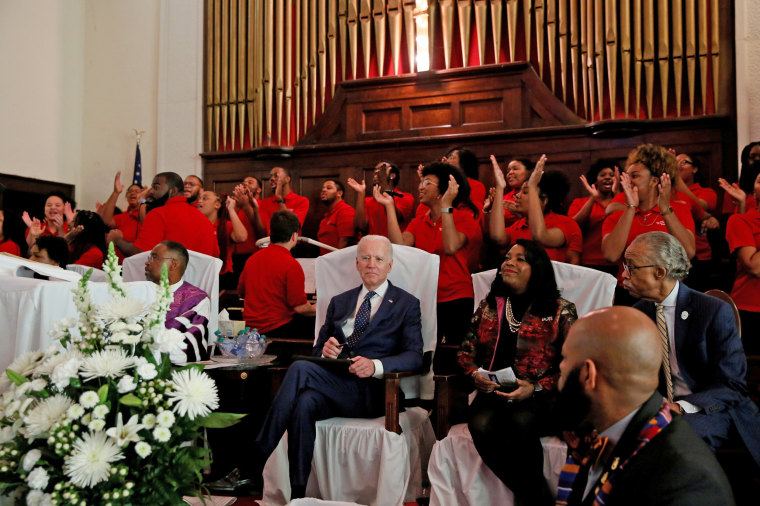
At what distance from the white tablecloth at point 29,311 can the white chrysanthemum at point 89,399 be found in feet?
2.09

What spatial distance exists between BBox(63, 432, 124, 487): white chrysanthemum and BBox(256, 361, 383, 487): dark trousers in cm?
148

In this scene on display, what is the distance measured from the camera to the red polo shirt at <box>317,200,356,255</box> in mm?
5941

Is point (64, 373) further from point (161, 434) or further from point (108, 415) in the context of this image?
point (161, 434)

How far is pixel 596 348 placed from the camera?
1668 mm

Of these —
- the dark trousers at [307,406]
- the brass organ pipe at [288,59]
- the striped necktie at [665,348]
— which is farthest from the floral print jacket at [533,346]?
the brass organ pipe at [288,59]

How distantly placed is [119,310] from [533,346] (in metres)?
1.89

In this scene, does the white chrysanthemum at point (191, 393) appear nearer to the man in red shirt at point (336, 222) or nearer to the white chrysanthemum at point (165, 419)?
the white chrysanthemum at point (165, 419)

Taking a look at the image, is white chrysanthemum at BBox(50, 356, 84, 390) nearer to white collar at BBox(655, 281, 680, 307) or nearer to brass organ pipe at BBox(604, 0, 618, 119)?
white collar at BBox(655, 281, 680, 307)

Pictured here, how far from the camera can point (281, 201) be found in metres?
6.54

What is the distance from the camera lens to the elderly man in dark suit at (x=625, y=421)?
4.87 feet

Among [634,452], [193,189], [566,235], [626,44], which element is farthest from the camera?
[193,189]

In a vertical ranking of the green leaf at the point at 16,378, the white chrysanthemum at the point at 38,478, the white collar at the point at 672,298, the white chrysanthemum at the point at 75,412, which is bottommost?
the white chrysanthemum at the point at 38,478

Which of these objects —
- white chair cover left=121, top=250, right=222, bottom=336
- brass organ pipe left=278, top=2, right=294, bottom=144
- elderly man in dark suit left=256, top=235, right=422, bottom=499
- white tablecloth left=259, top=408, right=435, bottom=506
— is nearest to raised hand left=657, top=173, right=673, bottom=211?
elderly man in dark suit left=256, top=235, right=422, bottom=499

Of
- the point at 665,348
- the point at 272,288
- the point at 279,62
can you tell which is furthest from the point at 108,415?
the point at 279,62
